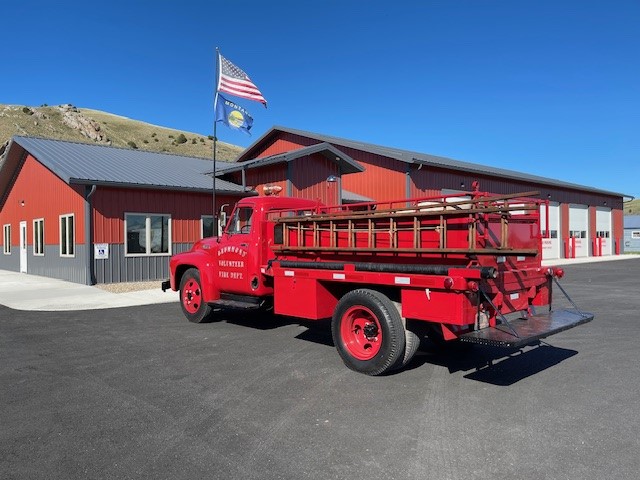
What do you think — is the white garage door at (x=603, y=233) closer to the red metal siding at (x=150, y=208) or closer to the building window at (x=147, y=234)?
the red metal siding at (x=150, y=208)

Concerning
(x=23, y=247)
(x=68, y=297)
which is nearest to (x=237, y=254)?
(x=68, y=297)

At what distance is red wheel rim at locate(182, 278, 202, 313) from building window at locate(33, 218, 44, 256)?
45.5 feet

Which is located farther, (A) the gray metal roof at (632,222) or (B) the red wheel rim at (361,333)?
(A) the gray metal roof at (632,222)

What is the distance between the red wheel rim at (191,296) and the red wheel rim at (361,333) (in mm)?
4087

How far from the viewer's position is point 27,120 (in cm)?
8344

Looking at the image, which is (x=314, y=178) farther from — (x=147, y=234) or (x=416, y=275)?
(x=416, y=275)

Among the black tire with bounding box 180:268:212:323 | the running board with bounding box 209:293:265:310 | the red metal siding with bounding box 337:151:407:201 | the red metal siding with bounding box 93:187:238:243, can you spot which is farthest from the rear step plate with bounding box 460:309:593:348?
the red metal siding with bounding box 337:151:407:201

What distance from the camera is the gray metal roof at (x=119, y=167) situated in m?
16.5

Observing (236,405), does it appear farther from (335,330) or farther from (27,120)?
(27,120)

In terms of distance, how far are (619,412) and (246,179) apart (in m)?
17.3

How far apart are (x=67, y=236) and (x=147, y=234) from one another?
122 inches

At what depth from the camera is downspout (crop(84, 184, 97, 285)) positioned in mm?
15922

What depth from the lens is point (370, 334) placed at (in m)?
6.15

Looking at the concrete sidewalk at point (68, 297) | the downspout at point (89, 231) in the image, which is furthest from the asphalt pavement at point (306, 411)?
the downspout at point (89, 231)
